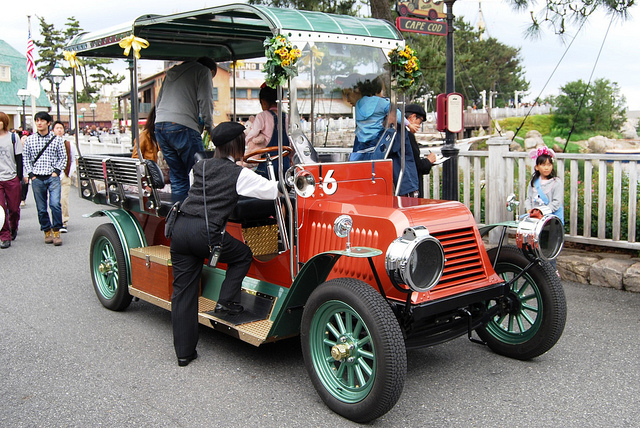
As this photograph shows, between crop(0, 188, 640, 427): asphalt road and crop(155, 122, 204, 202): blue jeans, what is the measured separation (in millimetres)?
1258

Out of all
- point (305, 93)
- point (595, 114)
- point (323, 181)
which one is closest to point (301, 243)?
point (323, 181)

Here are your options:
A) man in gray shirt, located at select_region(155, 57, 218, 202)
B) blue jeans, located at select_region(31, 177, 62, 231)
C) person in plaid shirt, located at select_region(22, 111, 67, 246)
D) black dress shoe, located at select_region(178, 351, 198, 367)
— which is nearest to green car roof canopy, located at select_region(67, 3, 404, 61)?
man in gray shirt, located at select_region(155, 57, 218, 202)

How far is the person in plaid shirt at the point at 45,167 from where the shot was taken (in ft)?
29.2

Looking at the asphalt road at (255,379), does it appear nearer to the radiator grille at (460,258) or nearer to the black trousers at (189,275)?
the black trousers at (189,275)

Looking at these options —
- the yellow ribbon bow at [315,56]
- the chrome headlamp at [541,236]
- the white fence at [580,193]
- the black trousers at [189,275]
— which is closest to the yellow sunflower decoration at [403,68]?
the yellow ribbon bow at [315,56]

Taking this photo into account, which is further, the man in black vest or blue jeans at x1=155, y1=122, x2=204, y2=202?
blue jeans at x1=155, y1=122, x2=204, y2=202

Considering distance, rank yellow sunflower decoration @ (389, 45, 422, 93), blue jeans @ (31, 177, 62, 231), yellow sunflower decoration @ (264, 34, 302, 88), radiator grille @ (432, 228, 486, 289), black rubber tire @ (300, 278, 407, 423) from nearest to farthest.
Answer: black rubber tire @ (300, 278, 407, 423), radiator grille @ (432, 228, 486, 289), yellow sunflower decoration @ (264, 34, 302, 88), yellow sunflower decoration @ (389, 45, 422, 93), blue jeans @ (31, 177, 62, 231)

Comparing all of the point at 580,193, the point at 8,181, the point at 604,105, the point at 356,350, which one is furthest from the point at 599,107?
the point at 356,350

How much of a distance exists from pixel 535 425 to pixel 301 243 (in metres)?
1.86

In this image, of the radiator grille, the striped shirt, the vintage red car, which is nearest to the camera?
the vintage red car

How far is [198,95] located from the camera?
604cm

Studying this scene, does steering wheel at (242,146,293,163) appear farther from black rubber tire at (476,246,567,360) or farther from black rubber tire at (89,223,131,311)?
black rubber tire at (89,223,131,311)

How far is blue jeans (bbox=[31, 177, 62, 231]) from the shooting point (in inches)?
355

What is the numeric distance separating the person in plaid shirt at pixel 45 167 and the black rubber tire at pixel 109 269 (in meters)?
3.32
